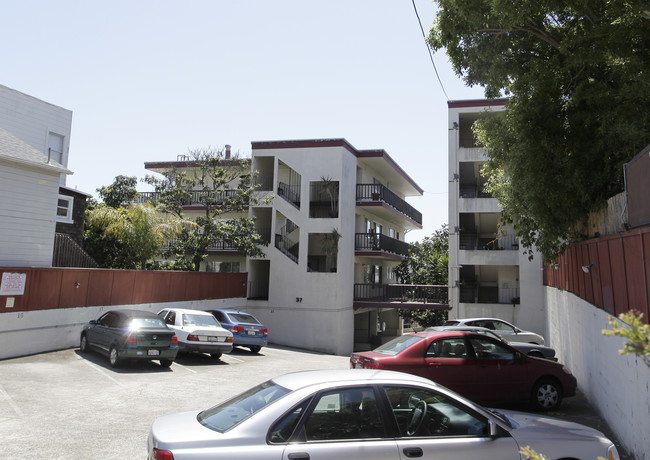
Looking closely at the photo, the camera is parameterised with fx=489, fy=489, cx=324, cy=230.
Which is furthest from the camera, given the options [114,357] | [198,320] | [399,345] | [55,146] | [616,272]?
[55,146]

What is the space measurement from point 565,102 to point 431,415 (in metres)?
9.37

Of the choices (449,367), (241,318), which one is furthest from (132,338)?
(449,367)

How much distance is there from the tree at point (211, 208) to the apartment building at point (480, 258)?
1113cm

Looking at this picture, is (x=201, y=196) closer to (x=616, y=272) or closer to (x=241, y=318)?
(x=241, y=318)

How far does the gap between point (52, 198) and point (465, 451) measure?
19.4 meters

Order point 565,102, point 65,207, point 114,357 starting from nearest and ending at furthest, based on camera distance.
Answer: point 565,102
point 114,357
point 65,207

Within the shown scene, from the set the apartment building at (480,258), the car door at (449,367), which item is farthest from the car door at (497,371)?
the apartment building at (480,258)

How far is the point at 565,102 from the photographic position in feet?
37.2

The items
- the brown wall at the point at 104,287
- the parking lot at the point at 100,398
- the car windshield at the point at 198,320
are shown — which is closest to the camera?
the parking lot at the point at 100,398

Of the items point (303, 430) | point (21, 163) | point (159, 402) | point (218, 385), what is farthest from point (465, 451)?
point (21, 163)

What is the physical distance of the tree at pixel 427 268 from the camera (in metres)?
36.1

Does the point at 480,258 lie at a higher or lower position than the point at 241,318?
higher

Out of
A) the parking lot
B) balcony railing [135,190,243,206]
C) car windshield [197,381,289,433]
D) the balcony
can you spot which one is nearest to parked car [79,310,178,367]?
the parking lot

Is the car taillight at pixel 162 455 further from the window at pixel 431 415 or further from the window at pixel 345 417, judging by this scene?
the window at pixel 431 415
